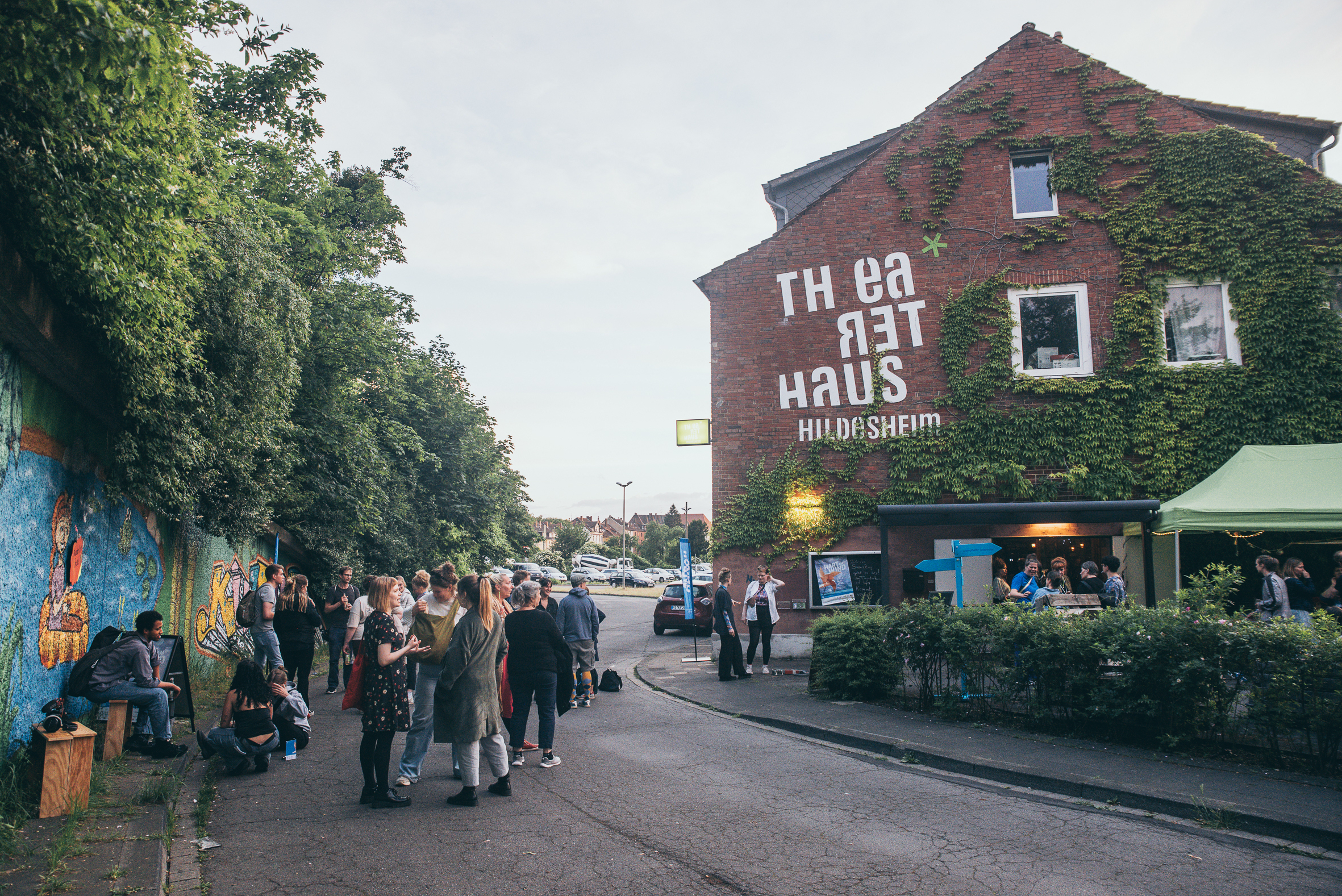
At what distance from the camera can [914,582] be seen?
15.6 m

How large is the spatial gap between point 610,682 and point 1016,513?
785 cm

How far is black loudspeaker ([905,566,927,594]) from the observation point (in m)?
15.5

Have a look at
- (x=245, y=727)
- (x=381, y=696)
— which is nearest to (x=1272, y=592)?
(x=381, y=696)

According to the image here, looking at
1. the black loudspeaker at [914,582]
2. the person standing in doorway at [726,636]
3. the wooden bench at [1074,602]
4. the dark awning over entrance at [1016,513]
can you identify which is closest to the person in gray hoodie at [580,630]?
the person standing in doorway at [726,636]

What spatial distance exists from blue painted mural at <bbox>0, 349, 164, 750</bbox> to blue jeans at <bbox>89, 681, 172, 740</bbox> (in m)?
0.49

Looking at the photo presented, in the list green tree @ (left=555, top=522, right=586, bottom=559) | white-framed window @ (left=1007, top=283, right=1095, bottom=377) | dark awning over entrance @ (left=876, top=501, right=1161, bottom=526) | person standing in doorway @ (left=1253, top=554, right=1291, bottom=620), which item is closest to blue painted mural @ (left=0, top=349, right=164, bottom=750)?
dark awning over entrance @ (left=876, top=501, right=1161, bottom=526)

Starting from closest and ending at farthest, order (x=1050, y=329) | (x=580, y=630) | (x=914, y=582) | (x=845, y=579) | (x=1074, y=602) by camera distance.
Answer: (x=1074, y=602) → (x=580, y=630) → (x=914, y=582) → (x=1050, y=329) → (x=845, y=579)

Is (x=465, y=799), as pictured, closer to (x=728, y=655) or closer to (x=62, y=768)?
(x=62, y=768)

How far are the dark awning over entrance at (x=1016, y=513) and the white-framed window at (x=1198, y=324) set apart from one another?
3.68 m

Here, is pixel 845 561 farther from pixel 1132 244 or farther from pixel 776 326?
pixel 1132 244

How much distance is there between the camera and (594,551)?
10012 cm

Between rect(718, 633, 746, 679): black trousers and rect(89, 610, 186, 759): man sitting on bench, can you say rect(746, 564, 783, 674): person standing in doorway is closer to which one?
rect(718, 633, 746, 679): black trousers

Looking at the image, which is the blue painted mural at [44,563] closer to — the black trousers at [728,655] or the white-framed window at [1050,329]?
the black trousers at [728,655]

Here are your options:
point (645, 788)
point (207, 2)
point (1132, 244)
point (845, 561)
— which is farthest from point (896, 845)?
point (1132, 244)
